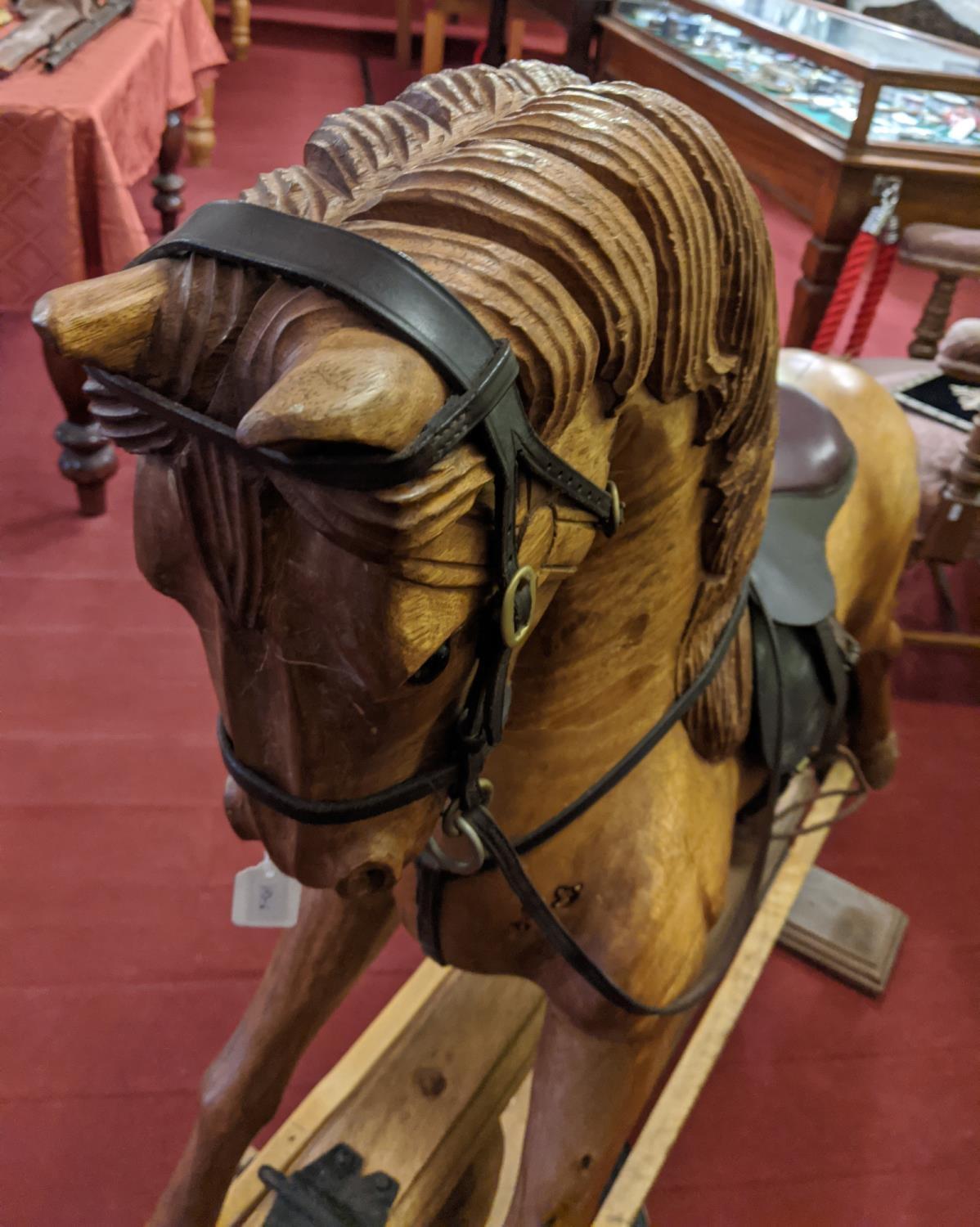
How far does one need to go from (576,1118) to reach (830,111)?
1817mm

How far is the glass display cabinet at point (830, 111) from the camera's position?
1.75m

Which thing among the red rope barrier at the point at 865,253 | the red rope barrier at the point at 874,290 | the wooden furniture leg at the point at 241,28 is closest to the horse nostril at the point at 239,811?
the red rope barrier at the point at 865,253

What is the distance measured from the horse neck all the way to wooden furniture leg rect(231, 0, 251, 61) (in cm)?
488

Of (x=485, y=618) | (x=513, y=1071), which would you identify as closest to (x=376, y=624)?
(x=485, y=618)

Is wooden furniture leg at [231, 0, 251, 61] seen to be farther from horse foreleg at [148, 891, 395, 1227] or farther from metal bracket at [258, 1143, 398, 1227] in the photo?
metal bracket at [258, 1143, 398, 1227]

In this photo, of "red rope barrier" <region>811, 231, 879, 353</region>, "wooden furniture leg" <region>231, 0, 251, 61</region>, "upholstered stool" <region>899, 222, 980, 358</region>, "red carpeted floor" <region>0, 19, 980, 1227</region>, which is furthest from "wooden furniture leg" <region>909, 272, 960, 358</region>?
"wooden furniture leg" <region>231, 0, 251, 61</region>

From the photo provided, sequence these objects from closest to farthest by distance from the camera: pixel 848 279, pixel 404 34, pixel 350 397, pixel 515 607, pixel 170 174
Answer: pixel 350 397
pixel 515 607
pixel 848 279
pixel 170 174
pixel 404 34

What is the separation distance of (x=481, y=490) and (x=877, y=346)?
10.3ft

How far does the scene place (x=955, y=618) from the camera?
2.32 m

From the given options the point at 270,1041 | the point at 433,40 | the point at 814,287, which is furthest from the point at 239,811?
the point at 433,40

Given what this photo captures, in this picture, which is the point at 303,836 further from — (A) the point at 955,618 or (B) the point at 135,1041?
(A) the point at 955,618

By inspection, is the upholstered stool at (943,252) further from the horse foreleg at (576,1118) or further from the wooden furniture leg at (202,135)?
the wooden furniture leg at (202,135)

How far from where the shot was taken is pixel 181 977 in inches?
54.0

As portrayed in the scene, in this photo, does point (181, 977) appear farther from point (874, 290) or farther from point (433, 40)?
point (433, 40)
